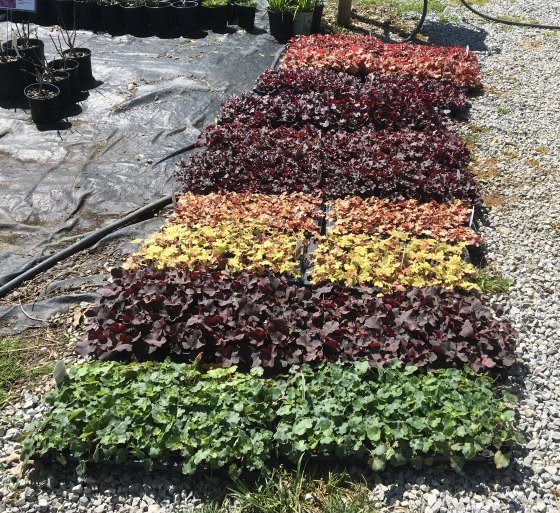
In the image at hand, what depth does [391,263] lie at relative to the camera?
14.1 ft

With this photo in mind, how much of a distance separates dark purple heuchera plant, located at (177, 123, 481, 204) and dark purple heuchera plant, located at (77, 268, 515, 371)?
4.59 ft

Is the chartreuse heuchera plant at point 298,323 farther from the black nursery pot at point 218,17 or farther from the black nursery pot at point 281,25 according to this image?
the black nursery pot at point 218,17

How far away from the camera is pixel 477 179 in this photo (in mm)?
5898

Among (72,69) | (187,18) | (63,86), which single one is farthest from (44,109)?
(187,18)

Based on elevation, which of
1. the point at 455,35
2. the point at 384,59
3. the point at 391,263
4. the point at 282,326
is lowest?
the point at 282,326

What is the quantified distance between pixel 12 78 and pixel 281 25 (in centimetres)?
394

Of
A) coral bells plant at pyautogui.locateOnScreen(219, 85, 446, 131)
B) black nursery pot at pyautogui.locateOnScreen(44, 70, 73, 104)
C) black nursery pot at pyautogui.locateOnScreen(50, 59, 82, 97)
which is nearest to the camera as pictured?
coral bells plant at pyautogui.locateOnScreen(219, 85, 446, 131)

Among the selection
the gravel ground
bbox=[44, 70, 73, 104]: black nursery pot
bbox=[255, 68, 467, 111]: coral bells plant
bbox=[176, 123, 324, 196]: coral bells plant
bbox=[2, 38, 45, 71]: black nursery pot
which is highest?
bbox=[2, 38, 45, 71]: black nursery pot

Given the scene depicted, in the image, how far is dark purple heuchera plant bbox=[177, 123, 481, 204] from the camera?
17.3 feet

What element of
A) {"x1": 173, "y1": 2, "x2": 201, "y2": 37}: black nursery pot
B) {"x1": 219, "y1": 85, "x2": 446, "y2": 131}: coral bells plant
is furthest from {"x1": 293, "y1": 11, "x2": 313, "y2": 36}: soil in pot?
{"x1": 219, "y1": 85, "x2": 446, "y2": 131}: coral bells plant

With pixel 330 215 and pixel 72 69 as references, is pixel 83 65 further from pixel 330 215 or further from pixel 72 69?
pixel 330 215

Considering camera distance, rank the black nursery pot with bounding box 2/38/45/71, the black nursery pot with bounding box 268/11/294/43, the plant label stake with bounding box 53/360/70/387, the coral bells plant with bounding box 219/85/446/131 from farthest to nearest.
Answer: the black nursery pot with bounding box 268/11/294/43
the black nursery pot with bounding box 2/38/45/71
the coral bells plant with bounding box 219/85/446/131
the plant label stake with bounding box 53/360/70/387

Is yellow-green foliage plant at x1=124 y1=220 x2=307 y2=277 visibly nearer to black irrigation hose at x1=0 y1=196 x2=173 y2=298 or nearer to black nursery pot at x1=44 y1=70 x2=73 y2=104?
black irrigation hose at x1=0 y1=196 x2=173 y2=298

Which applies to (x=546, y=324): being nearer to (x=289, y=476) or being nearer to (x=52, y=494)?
(x=289, y=476)
